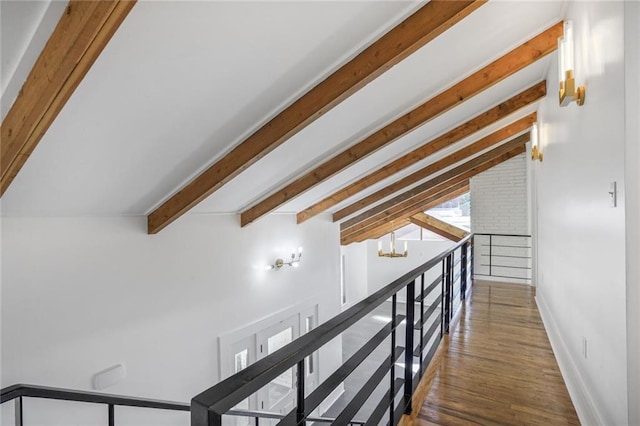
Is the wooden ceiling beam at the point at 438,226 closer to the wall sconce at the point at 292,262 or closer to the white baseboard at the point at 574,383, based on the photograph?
the wall sconce at the point at 292,262

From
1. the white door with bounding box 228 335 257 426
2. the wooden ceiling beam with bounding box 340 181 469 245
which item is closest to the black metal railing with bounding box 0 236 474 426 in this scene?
the white door with bounding box 228 335 257 426

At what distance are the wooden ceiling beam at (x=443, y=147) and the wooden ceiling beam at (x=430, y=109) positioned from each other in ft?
4.40

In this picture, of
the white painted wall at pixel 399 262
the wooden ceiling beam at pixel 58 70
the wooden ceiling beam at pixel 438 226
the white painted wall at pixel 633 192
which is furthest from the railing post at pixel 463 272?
the white painted wall at pixel 399 262

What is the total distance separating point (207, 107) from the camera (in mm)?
2303

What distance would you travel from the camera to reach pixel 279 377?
5.06 m

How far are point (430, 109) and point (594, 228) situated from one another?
1.81 meters

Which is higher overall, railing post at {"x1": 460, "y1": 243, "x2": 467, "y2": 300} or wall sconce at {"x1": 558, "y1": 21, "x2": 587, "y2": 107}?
wall sconce at {"x1": 558, "y1": 21, "x2": 587, "y2": 107}

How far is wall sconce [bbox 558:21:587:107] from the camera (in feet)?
6.90

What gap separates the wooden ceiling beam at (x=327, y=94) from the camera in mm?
2092

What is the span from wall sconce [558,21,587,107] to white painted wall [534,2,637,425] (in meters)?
0.07

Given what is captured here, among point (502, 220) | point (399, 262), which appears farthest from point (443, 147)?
point (399, 262)

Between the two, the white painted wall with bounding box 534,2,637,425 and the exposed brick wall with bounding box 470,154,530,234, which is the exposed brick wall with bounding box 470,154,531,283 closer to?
the exposed brick wall with bounding box 470,154,530,234

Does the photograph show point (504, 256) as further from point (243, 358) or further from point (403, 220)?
point (243, 358)

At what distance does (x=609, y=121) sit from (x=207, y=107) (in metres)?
2.18
